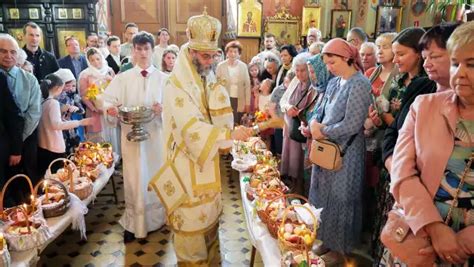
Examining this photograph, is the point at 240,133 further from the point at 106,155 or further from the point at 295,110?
the point at 106,155

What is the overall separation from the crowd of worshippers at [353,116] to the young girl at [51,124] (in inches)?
0.4

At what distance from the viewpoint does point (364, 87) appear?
2924mm

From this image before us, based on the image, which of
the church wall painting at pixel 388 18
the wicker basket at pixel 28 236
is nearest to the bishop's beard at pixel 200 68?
the wicker basket at pixel 28 236

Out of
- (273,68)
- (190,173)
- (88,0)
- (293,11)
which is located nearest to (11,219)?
(190,173)

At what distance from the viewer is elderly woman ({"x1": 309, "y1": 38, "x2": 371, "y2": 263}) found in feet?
9.61

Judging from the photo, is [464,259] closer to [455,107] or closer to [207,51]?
[455,107]

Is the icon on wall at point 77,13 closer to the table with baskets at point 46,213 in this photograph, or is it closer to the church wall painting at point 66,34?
the church wall painting at point 66,34

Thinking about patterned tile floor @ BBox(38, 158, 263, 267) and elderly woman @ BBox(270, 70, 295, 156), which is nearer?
patterned tile floor @ BBox(38, 158, 263, 267)

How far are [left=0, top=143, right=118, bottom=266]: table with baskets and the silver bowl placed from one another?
60 centimetres

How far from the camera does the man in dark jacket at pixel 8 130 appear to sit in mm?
3658

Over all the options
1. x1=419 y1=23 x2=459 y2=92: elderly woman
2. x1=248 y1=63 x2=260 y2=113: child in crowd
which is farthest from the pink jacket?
x1=248 y1=63 x2=260 y2=113: child in crowd

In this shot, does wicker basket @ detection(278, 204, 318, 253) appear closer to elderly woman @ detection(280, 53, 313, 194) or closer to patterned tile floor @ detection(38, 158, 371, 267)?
patterned tile floor @ detection(38, 158, 371, 267)

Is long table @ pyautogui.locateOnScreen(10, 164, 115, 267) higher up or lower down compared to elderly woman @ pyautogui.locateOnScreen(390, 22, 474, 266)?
lower down

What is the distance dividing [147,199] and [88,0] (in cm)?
692
